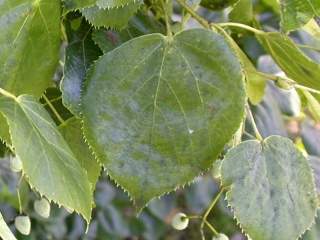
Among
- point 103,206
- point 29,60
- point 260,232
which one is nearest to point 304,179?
point 260,232

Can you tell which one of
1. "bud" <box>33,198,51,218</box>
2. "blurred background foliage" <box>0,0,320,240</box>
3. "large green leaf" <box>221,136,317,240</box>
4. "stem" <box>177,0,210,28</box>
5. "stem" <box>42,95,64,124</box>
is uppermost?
"stem" <box>177,0,210,28</box>

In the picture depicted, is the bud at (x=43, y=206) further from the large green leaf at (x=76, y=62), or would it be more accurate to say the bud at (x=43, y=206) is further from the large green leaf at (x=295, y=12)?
the large green leaf at (x=295, y=12)

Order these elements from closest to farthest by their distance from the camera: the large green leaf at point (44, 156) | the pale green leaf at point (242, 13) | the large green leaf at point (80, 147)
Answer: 1. the large green leaf at point (44, 156)
2. the large green leaf at point (80, 147)
3. the pale green leaf at point (242, 13)

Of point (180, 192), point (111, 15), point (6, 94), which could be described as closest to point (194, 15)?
point (111, 15)

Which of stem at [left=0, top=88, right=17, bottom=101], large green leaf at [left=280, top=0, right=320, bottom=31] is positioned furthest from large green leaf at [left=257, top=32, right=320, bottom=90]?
stem at [left=0, top=88, right=17, bottom=101]

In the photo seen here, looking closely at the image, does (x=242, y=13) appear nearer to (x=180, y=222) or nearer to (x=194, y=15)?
(x=194, y=15)

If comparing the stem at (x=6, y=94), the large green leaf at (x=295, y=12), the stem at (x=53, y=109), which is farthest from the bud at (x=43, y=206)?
the large green leaf at (x=295, y=12)

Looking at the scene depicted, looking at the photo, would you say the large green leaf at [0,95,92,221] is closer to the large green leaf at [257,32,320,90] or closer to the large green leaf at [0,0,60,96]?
the large green leaf at [0,0,60,96]
